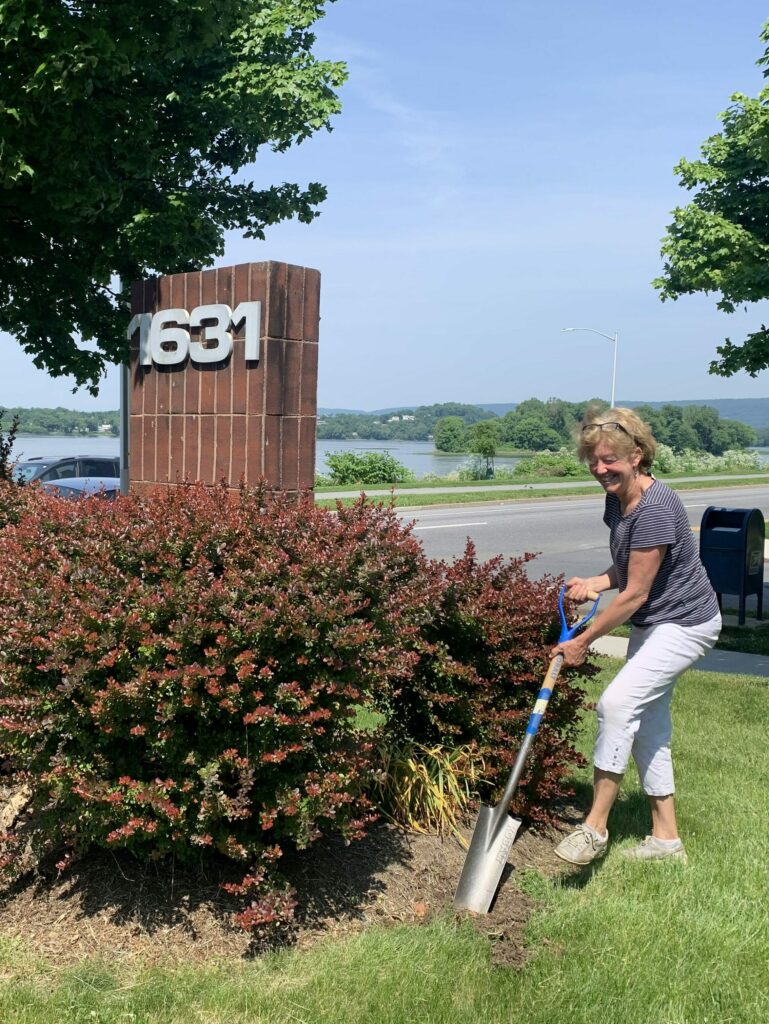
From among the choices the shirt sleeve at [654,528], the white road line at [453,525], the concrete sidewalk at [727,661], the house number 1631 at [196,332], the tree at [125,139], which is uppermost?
the tree at [125,139]

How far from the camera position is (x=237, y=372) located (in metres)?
5.41

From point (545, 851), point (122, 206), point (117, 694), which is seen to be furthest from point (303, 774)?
point (122, 206)

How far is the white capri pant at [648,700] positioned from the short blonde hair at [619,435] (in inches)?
29.4

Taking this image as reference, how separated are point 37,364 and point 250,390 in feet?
16.1

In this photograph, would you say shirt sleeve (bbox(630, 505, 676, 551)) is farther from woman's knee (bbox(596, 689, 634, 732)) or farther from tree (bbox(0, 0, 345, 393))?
tree (bbox(0, 0, 345, 393))

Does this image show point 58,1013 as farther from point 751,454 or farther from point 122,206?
point 751,454

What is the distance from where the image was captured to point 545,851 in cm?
438

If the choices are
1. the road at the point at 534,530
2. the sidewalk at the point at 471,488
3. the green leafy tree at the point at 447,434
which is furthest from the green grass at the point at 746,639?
the green leafy tree at the point at 447,434

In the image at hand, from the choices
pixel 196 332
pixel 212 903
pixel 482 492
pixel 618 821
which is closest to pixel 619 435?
pixel 618 821

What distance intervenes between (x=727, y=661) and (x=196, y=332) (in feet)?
18.3

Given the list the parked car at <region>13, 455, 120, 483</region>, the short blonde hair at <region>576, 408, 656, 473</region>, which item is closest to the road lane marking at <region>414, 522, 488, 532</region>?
the parked car at <region>13, 455, 120, 483</region>

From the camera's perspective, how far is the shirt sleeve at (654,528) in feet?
12.9

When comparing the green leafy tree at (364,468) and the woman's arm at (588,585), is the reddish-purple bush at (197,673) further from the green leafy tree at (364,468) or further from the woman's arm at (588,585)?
the green leafy tree at (364,468)

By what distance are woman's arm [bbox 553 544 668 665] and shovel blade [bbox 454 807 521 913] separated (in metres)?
0.72
